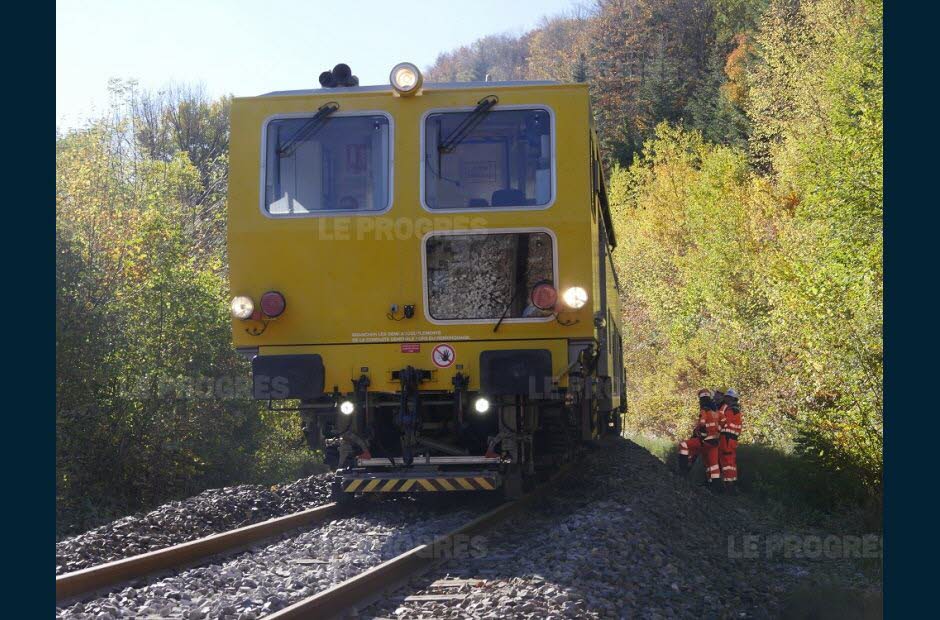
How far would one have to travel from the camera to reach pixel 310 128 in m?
8.41

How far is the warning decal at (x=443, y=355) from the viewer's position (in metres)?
8.23

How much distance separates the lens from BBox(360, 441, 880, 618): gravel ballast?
560 cm

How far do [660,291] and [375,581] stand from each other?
24261 millimetres

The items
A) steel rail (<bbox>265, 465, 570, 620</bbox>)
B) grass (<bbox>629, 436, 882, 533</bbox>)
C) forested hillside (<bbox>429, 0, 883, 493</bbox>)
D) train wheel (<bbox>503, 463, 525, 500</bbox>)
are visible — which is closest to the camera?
steel rail (<bbox>265, 465, 570, 620</bbox>)

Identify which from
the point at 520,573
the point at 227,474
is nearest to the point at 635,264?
the point at 227,474

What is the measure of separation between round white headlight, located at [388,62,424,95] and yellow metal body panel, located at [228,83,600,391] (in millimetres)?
146

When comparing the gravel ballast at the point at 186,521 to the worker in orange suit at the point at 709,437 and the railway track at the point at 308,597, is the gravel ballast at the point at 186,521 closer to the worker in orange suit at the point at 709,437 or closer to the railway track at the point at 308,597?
the railway track at the point at 308,597

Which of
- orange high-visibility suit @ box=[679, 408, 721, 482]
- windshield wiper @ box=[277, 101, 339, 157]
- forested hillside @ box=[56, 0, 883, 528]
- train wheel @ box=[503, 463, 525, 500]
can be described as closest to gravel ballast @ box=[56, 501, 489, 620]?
train wheel @ box=[503, 463, 525, 500]

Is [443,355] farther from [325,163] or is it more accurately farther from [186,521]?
[186,521]

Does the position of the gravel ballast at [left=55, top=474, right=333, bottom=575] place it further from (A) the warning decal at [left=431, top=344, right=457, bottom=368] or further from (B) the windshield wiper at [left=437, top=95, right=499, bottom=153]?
(B) the windshield wiper at [left=437, top=95, right=499, bottom=153]

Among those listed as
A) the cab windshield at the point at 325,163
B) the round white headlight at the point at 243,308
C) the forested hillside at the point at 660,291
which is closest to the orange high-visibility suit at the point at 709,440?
the forested hillside at the point at 660,291

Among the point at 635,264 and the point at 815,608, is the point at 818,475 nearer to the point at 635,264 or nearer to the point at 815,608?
the point at 815,608

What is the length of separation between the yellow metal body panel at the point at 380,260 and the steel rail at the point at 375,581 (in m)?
1.55

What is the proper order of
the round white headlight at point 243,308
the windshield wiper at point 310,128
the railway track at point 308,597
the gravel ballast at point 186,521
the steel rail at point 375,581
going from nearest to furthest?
1. the steel rail at point 375,581
2. the railway track at point 308,597
3. the gravel ballast at point 186,521
4. the round white headlight at point 243,308
5. the windshield wiper at point 310,128
